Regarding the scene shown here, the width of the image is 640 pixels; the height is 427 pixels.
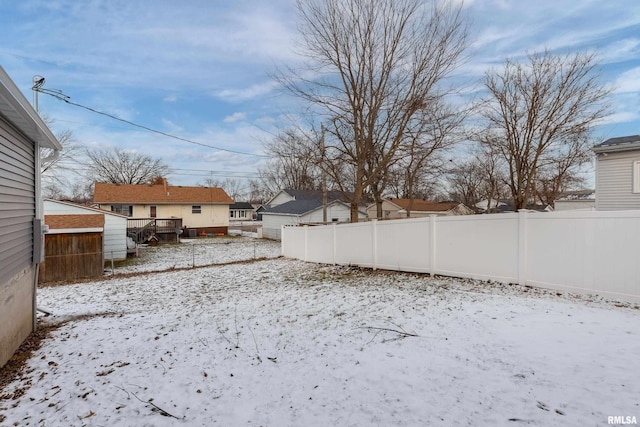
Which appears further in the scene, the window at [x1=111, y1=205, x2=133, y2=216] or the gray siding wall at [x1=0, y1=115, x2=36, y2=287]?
the window at [x1=111, y1=205, x2=133, y2=216]

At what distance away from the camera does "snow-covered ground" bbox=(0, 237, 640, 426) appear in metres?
2.59

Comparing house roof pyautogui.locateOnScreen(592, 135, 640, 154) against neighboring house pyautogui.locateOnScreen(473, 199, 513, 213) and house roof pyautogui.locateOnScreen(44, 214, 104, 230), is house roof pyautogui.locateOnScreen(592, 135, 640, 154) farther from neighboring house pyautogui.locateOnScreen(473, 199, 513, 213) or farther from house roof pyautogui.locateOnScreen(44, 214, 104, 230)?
house roof pyautogui.locateOnScreen(44, 214, 104, 230)

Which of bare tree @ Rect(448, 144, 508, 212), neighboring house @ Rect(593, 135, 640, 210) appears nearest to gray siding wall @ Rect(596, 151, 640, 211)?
neighboring house @ Rect(593, 135, 640, 210)

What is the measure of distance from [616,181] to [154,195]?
99.1 feet

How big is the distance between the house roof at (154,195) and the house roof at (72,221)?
53.1 ft

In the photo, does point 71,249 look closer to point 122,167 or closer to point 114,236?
point 114,236

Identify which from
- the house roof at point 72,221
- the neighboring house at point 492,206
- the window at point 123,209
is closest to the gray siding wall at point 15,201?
the house roof at point 72,221

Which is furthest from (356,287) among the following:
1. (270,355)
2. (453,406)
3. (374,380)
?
(453,406)

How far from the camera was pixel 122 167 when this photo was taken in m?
43.8

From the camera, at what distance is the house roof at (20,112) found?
132 inches

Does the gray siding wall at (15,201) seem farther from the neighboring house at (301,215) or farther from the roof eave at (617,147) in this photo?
the neighboring house at (301,215)

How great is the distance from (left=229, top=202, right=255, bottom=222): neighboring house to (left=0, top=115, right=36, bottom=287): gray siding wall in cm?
4879

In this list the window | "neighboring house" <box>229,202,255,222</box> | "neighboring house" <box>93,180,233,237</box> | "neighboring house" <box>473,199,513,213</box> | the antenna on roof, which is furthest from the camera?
"neighboring house" <box>229,202,255,222</box>
